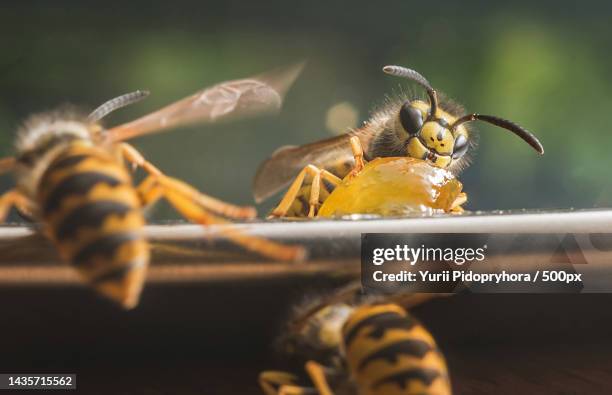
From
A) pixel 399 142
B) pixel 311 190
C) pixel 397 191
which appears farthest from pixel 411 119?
pixel 397 191

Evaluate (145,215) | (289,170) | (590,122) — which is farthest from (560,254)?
(590,122)

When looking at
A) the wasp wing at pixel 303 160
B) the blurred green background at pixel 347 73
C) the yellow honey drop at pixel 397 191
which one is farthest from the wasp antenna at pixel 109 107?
the blurred green background at pixel 347 73

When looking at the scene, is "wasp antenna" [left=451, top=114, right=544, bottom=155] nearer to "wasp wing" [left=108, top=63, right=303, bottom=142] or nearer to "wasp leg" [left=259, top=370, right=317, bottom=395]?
"wasp wing" [left=108, top=63, right=303, bottom=142]

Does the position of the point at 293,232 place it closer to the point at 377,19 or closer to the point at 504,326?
the point at 504,326

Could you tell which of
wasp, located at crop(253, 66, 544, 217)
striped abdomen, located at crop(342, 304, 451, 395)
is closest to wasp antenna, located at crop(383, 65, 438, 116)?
wasp, located at crop(253, 66, 544, 217)

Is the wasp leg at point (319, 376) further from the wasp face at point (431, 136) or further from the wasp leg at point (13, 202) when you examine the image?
the wasp face at point (431, 136)

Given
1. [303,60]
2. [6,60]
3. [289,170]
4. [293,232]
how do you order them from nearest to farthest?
[293,232] → [289,170] → [6,60] → [303,60]
